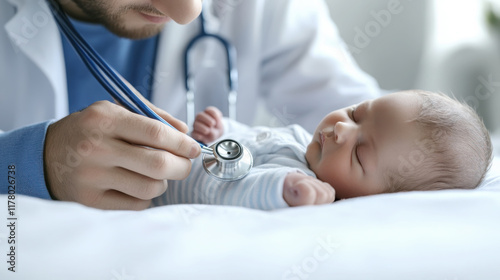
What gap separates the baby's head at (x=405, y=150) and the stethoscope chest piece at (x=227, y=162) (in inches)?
5.6

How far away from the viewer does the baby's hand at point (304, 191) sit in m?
0.65

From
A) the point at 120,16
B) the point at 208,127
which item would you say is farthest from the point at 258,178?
the point at 120,16

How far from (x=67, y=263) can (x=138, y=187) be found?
182 mm

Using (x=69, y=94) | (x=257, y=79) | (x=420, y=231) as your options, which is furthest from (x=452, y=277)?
(x=69, y=94)

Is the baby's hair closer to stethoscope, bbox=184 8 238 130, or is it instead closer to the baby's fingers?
the baby's fingers

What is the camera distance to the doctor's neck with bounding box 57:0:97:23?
109 centimetres

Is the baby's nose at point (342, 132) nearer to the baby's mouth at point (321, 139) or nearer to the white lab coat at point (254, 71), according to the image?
the baby's mouth at point (321, 139)

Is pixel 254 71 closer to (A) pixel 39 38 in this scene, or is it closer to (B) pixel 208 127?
(B) pixel 208 127

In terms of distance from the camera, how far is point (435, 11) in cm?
193

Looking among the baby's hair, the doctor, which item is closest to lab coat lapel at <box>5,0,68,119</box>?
the doctor

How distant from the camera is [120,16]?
3.10 ft

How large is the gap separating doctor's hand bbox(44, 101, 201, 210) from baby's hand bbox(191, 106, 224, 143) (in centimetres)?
25

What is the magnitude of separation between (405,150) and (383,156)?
0.12 feet

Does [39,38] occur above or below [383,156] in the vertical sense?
above
